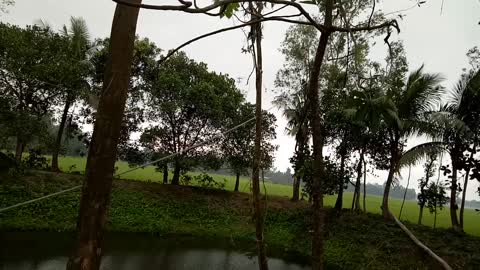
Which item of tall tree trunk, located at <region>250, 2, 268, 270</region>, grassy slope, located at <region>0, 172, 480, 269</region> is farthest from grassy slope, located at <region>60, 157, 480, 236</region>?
tall tree trunk, located at <region>250, 2, 268, 270</region>

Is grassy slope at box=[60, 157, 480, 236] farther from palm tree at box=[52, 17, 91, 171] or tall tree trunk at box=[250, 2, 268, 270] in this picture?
tall tree trunk at box=[250, 2, 268, 270]

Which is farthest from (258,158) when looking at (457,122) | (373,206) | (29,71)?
(373,206)

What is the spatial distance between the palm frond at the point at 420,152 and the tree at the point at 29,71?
1210cm

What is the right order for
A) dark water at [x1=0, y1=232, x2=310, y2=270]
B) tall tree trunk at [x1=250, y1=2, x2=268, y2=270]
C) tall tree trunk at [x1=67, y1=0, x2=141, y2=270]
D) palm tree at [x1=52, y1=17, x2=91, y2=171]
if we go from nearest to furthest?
tall tree trunk at [x1=67, y1=0, x2=141, y2=270] → tall tree trunk at [x1=250, y1=2, x2=268, y2=270] → dark water at [x1=0, y1=232, x2=310, y2=270] → palm tree at [x1=52, y1=17, x2=91, y2=171]

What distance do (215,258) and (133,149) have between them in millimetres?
7832

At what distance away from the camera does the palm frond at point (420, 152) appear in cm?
1298

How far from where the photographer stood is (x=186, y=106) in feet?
55.9

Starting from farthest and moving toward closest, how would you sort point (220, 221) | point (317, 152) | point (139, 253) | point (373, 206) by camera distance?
point (373, 206)
point (220, 221)
point (139, 253)
point (317, 152)

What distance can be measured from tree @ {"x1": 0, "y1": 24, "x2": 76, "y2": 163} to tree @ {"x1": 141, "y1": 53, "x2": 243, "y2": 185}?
3828 mm

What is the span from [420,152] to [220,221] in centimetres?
798

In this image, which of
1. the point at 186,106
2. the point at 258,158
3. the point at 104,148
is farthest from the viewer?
the point at 186,106

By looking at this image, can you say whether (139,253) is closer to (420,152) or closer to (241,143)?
(241,143)

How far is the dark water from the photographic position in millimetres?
8797

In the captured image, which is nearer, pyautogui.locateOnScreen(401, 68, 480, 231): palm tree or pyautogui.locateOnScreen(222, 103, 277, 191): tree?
pyautogui.locateOnScreen(401, 68, 480, 231): palm tree
